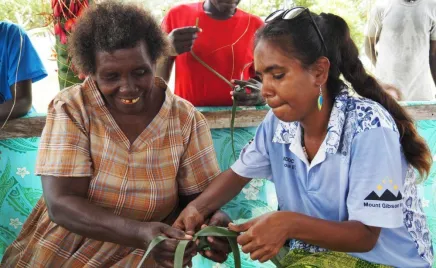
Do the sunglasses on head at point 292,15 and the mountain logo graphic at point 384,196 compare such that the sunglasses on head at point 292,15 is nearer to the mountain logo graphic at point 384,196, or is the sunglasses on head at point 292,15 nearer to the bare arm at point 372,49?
the mountain logo graphic at point 384,196

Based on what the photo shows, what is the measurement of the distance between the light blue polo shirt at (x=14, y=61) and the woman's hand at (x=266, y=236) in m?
1.47

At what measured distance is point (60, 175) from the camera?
5.87ft

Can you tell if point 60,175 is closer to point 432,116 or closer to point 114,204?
point 114,204

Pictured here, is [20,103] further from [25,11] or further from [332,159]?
[25,11]

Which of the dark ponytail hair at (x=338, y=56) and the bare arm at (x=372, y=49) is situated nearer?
the dark ponytail hair at (x=338, y=56)

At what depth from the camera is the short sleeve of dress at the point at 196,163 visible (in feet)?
6.55

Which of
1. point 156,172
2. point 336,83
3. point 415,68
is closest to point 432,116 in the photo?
point 415,68

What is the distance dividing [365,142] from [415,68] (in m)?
2.38

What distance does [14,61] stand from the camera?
8.11 feet

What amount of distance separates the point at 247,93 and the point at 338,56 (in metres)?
0.88

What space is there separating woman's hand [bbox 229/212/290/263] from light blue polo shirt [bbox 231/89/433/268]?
236mm

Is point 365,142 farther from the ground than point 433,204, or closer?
farther from the ground

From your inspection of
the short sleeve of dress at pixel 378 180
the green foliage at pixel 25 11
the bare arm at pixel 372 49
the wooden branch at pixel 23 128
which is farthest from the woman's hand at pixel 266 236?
the bare arm at pixel 372 49

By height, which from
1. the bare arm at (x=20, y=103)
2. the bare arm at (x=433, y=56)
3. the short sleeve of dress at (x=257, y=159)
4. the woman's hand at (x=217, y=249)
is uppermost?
the bare arm at (x=20, y=103)
